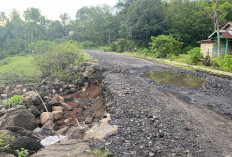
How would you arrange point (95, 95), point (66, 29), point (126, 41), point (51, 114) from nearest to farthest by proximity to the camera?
1. point (51, 114)
2. point (95, 95)
3. point (126, 41)
4. point (66, 29)

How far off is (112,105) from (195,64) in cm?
1216

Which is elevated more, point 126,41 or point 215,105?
point 126,41

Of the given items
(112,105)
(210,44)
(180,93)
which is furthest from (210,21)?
(112,105)

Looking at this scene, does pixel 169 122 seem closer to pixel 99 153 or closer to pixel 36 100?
pixel 99 153

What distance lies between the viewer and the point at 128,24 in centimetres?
3025

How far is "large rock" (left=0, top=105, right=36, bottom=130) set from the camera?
554cm

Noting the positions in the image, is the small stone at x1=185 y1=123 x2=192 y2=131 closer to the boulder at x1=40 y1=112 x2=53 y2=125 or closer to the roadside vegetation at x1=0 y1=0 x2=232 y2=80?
the boulder at x1=40 y1=112 x2=53 y2=125

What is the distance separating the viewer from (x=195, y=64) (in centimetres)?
1570

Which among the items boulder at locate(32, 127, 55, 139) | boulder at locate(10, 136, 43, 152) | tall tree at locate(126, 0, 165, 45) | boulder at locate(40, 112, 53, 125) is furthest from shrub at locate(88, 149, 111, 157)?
tall tree at locate(126, 0, 165, 45)

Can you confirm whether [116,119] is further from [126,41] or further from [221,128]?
[126,41]

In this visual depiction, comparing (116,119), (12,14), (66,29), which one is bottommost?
(116,119)

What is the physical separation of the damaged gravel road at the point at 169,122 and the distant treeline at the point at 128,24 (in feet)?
50.2

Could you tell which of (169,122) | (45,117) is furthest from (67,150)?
(45,117)

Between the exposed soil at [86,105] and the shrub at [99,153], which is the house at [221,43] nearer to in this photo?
the exposed soil at [86,105]
